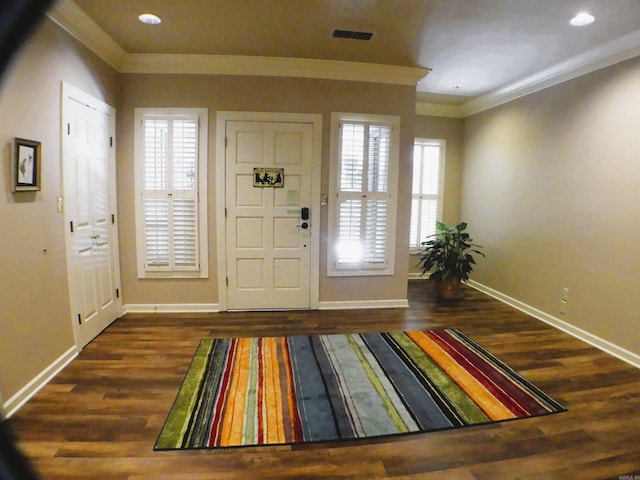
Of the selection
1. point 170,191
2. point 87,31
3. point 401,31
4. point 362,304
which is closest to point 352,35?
point 401,31

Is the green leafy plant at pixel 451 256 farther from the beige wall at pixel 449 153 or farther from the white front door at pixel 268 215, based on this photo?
the white front door at pixel 268 215

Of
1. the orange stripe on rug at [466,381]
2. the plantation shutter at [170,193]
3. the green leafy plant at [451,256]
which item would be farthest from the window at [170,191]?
the green leafy plant at [451,256]

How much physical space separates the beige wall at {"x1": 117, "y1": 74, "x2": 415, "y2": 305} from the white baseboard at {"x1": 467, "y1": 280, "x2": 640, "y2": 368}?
1681 millimetres

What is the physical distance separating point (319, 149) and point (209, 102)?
1.21 metres

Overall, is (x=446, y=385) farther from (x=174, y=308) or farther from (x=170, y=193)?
(x=170, y=193)

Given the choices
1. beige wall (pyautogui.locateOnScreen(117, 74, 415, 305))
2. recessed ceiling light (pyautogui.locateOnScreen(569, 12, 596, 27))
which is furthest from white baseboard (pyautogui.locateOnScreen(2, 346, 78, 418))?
recessed ceiling light (pyautogui.locateOnScreen(569, 12, 596, 27))

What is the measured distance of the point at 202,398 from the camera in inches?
82.8

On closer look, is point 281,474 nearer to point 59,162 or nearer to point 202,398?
point 202,398

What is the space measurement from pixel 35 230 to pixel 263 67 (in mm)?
2435

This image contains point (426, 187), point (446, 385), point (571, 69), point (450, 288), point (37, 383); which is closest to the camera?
point (37, 383)

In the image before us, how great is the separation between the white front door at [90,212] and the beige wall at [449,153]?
13.3 ft

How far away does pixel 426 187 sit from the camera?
5.25 m

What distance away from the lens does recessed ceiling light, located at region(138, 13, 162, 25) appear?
2.54 meters

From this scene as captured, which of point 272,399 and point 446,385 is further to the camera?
point 446,385
